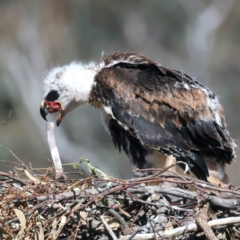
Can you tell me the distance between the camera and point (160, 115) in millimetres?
4246

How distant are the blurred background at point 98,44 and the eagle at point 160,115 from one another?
21.4 feet

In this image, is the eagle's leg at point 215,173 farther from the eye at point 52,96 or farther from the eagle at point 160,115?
the eye at point 52,96

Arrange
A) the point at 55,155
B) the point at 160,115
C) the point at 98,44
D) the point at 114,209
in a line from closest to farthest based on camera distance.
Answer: the point at 114,209 < the point at 55,155 < the point at 160,115 < the point at 98,44

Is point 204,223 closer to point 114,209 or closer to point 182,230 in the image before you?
point 182,230

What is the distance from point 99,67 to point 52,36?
7.90m

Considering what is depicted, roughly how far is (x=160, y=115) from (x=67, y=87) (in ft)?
2.48

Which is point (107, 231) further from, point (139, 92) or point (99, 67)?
point (99, 67)

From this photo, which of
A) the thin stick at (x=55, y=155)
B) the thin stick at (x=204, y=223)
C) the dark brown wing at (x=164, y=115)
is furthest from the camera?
the dark brown wing at (x=164, y=115)

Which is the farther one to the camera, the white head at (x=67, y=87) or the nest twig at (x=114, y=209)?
the white head at (x=67, y=87)

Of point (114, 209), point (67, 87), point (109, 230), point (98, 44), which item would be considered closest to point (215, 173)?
point (67, 87)

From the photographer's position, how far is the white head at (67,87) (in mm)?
4465

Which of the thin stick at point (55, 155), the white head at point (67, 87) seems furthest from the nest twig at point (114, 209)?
the white head at point (67, 87)

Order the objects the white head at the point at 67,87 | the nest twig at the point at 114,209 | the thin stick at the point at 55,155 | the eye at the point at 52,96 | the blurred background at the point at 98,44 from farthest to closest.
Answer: the blurred background at the point at 98,44, the eye at the point at 52,96, the white head at the point at 67,87, the thin stick at the point at 55,155, the nest twig at the point at 114,209

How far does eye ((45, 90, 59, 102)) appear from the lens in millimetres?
4656
